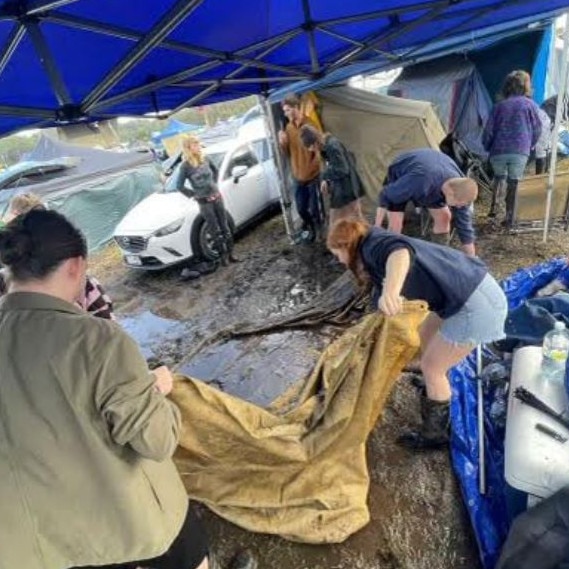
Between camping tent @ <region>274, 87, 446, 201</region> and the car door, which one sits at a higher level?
camping tent @ <region>274, 87, 446, 201</region>

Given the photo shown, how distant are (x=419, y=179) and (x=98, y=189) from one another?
6940 mm

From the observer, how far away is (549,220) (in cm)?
550

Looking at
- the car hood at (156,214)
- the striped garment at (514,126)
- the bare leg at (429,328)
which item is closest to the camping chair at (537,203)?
the striped garment at (514,126)

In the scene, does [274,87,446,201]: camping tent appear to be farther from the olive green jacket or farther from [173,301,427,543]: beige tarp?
the olive green jacket

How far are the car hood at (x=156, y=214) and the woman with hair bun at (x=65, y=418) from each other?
17.0ft

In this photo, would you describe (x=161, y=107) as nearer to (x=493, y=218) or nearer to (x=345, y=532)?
(x=345, y=532)

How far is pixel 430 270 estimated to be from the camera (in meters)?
2.25

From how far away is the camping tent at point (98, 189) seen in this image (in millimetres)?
8508

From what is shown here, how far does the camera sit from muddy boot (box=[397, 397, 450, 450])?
2762 mm

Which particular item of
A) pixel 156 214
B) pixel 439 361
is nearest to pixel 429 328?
pixel 439 361

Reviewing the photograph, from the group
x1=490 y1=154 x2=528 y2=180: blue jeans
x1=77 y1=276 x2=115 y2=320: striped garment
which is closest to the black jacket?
x1=490 y1=154 x2=528 y2=180: blue jeans

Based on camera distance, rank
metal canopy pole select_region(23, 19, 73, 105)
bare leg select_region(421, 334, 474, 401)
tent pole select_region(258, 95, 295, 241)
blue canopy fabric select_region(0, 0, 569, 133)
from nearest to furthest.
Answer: metal canopy pole select_region(23, 19, 73, 105) < blue canopy fabric select_region(0, 0, 569, 133) < bare leg select_region(421, 334, 474, 401) < tent pole select_region(258, 95, 295, 241)

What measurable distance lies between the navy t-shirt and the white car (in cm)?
459

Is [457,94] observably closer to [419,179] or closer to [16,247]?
[419,179]
